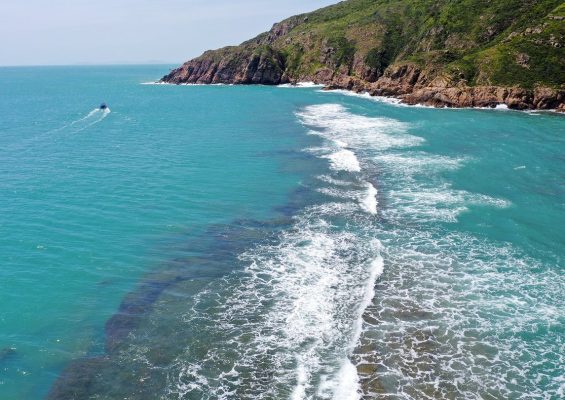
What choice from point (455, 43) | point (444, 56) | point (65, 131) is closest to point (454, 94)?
point (444, 56)

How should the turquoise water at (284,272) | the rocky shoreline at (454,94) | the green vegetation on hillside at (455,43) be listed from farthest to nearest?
the green vegetation on hillside at (455,43)
the rocky shoreline at (454,94)
the turquoise water at (284,272)

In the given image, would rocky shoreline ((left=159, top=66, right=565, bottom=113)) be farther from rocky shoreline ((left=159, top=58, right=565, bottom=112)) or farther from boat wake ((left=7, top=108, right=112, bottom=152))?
boat wake ((left=7, top=108, right=112, bottom=152))

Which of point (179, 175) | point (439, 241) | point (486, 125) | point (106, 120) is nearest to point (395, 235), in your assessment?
point (439, 241)

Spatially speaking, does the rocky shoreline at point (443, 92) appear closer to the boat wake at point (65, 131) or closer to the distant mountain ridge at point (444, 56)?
the distant mountain ridge at point (444, 56)

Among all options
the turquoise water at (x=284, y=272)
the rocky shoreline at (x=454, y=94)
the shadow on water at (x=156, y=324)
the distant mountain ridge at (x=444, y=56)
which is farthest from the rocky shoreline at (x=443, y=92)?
the shadow on water at (x=156, y=324)

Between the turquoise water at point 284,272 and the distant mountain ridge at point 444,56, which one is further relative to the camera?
the distant mountain ridge at point 444,56

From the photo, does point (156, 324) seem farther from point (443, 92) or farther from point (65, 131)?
point (443, 92)

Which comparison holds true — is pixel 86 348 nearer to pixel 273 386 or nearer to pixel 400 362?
pixel 273 386
